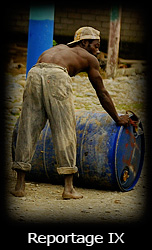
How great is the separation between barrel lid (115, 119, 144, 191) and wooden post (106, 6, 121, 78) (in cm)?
630

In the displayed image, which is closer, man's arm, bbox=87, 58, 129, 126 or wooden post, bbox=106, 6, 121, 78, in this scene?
man's arm, bbox=87, 58, 129, 126

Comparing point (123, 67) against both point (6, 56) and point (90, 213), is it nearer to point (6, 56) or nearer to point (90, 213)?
point (6, 56)

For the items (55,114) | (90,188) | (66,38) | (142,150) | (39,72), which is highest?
(66,38)

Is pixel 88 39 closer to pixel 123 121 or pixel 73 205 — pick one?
pixel 123 121

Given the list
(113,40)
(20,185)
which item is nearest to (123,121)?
(20,185)

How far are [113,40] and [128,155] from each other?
268 inches

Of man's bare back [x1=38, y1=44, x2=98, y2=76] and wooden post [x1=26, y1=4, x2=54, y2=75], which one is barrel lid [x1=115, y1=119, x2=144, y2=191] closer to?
man's bare back [x1=38, y1=44, x2=98, y2=76]

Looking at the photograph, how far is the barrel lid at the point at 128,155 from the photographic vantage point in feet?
13.9

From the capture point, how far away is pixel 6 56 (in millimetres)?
11477

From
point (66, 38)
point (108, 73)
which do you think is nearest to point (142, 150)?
point (108, 73)

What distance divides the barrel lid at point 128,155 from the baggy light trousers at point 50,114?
60 centimetres

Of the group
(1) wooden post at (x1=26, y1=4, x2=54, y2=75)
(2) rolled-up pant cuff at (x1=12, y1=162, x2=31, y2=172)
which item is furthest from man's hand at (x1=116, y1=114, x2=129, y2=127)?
(1) wooden post at (x1=26, y1=4, x2=54, y2=75)

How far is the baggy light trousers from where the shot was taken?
149 inches

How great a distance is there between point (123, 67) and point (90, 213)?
27.7ft
